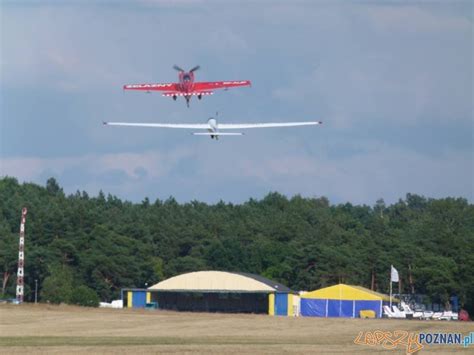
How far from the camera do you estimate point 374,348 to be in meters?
50.0

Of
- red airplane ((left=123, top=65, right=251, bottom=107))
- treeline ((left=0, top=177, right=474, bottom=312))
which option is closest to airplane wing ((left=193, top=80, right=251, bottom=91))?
red airplane ((left=123, top=65, right=251, bottom=107))

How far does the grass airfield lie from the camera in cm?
4975

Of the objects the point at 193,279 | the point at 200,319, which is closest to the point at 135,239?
the point at 193,279

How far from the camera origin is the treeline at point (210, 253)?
123 metres

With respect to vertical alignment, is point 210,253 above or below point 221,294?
above

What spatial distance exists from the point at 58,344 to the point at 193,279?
169 feet

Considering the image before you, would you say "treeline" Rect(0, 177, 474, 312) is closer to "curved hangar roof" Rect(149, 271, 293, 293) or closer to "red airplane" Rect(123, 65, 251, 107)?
"curved hangar roof" Rect(149, 271, 293, 293)

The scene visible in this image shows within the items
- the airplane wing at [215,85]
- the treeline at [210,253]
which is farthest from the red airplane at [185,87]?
the treeline at [210,253]

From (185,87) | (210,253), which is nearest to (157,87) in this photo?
(185,87)

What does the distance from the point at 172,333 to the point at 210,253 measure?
78.9 meters

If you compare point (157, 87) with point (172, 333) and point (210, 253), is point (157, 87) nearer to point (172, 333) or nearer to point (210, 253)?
point (172, 333)

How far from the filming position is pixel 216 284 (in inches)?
4050

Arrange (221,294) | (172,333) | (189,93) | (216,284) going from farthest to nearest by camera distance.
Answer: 1. (221,294)
2. (216,284)
3. (189,93)
4. (172,333)

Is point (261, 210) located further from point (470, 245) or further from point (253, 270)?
point (470, 245)
